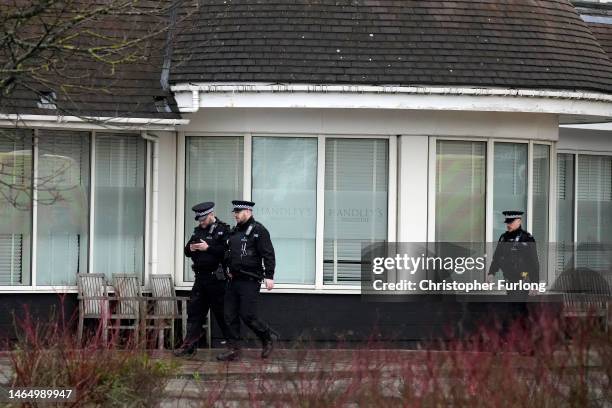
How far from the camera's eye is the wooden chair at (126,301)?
14.6m

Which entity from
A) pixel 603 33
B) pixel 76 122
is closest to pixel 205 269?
pixel 76 122

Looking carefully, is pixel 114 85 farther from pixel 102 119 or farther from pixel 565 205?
pixel 565 205

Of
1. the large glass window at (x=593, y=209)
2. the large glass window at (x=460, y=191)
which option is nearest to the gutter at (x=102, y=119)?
the large glass window at (x=460, y=191)

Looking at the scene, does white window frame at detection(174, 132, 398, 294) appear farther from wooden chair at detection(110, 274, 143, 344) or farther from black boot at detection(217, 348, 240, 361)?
black boot at detection(217, 348, 240, 361)

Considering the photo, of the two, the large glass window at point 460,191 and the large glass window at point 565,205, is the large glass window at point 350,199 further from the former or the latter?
the large glass window at point 565,205

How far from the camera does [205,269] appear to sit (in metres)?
14.2

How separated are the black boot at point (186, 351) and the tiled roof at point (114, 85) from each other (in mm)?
2830

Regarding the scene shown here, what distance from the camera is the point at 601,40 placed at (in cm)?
1909

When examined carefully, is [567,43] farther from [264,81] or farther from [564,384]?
[564,384]

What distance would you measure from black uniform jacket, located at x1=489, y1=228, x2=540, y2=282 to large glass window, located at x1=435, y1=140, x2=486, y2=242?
44 cm

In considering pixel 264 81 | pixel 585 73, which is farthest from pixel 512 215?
pixel 264 81

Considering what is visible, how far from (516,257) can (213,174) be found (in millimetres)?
4012

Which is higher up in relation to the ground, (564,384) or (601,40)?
(601,40)

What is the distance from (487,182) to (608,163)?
Answer: 471 cm
